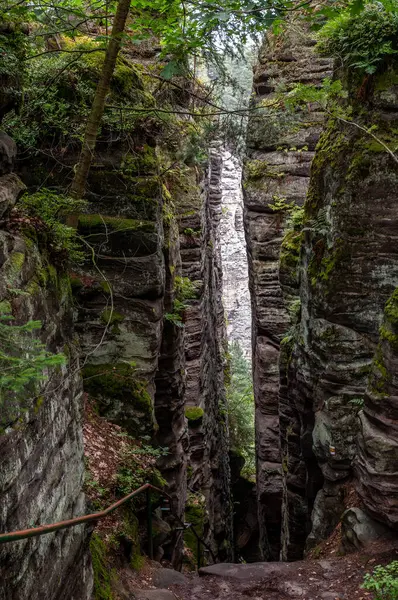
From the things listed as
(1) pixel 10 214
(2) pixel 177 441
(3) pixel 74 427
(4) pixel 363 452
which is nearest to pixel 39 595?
(3) pixel 74 427

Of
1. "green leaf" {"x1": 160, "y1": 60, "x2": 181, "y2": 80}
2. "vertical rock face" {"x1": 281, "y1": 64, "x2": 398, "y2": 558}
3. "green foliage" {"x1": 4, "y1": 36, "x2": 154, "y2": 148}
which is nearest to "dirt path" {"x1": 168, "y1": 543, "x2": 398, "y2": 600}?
"vertical rock face" {"x1": 281, "y1": 64, "x2": 398, "y2": 558}

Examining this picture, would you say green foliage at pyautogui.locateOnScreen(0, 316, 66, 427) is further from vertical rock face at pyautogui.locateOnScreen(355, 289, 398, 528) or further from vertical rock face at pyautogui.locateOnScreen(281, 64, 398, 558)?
vertical rock face at pyautogui.locateOnScreen(281, 64, 398, 558)

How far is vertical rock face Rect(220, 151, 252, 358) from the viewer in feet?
192

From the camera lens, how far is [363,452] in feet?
25.2

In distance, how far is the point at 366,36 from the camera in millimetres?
8969

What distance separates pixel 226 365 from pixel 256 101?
1874 cm

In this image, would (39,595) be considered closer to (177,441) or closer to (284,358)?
(177,441)

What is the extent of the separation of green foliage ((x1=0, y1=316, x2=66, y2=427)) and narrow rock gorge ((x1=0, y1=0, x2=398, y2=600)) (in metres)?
0.02

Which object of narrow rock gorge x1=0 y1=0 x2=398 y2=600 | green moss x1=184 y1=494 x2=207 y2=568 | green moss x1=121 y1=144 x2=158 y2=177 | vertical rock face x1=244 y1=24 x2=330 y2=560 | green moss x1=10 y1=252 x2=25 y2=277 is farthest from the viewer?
vertical rock face x1=244 y1=24 x2=330 y2=560

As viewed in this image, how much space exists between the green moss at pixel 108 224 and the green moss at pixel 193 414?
33.7 feet

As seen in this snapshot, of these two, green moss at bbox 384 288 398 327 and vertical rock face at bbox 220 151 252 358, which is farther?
vertical rock face at bbox 220 151 252 358

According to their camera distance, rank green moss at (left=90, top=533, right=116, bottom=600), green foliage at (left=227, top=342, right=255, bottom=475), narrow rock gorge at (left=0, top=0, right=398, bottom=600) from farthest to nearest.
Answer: green foliage at (left=227, top=342, right=255, bottom=475) < green moss at (left=90, top=533, right=116, bottom=600) < narrow rock gorge at (left=0, top=0, right=398, bottom=600)

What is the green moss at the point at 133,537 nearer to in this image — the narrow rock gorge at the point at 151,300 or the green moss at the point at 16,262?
the narrow rock gorge at the point at 151,300

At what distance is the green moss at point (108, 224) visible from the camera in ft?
30.0
